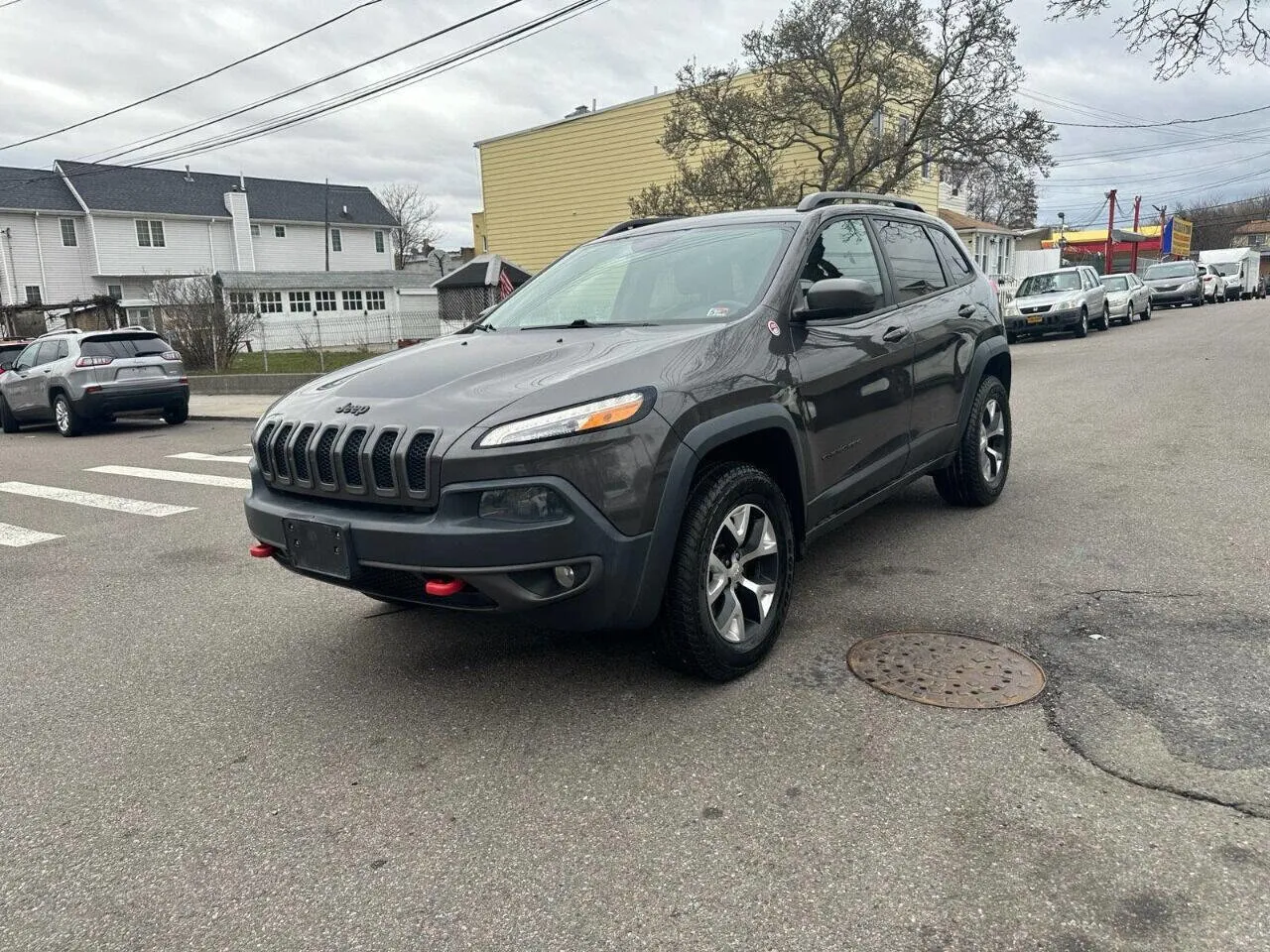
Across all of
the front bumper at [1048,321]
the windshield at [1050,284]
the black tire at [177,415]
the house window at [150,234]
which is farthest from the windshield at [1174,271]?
the house window at [150,234]

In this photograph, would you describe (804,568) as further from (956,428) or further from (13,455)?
(13,455)

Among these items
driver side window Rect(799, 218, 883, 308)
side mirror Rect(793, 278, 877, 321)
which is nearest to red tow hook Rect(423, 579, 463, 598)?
side mirror Rect(793, 278, 877, 321)

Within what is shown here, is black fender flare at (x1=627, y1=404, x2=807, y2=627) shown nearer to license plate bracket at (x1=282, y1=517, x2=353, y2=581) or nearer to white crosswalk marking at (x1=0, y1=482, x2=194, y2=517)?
license plate bracket at (x1=282, y1=517, x2=353, y2=581)

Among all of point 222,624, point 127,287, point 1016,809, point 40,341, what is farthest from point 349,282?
point 1016,809

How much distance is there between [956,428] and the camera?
216 inches

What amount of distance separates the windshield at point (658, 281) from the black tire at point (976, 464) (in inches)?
85.5

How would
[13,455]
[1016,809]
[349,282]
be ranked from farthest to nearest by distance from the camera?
[349,282] < [13,455] < [1016,809]

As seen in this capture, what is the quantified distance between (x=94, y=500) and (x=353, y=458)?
6.65m

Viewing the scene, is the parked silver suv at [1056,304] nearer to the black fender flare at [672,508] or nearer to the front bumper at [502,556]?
the black fender flare at [672,508]

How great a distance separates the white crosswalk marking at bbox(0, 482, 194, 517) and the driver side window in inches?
231

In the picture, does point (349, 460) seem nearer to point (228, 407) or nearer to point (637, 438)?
point (637, 438)

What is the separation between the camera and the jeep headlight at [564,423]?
2.98 m

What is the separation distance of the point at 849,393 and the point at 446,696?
2.21m

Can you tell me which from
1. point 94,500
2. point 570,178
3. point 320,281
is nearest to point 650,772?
point 94,500
